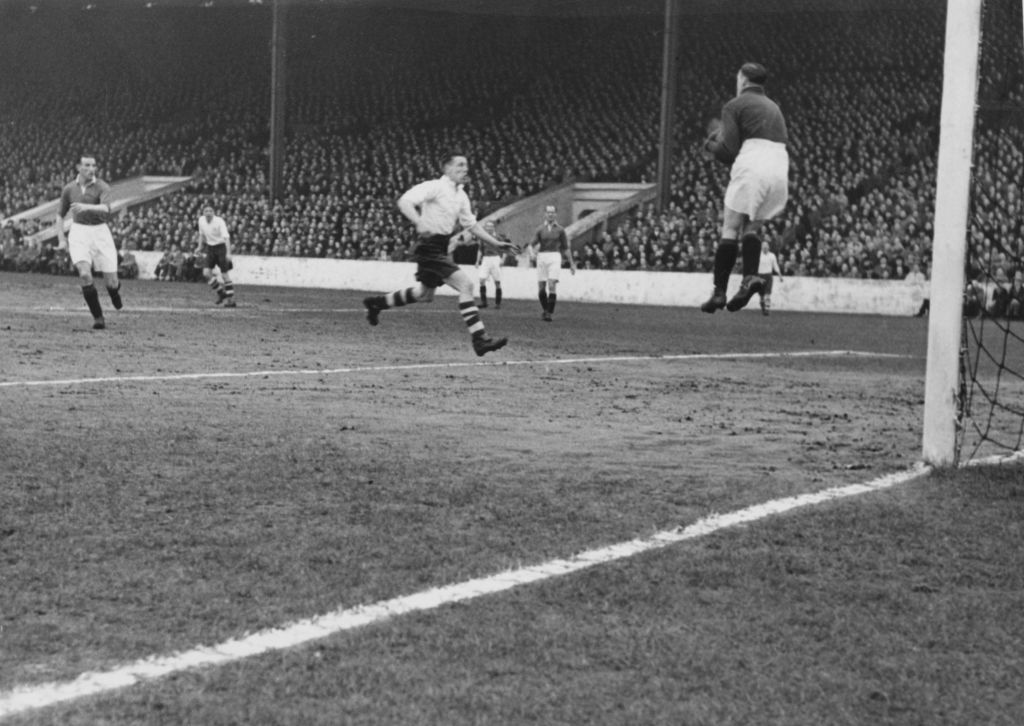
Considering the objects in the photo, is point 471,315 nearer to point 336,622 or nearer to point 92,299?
point 92,299

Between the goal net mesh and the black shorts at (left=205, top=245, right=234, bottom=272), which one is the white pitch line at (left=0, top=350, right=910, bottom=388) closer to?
the goal net mesh

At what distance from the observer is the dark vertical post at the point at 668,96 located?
3362 centimetres

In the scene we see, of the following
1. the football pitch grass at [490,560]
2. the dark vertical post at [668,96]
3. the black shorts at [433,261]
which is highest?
the dark vertical post at [668,96]

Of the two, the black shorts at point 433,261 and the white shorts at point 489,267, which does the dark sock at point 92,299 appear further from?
the white shorts at point 489,267

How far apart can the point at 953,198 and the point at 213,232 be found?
17.7m

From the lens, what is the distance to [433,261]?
12.4m

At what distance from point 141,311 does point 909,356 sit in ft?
36.7

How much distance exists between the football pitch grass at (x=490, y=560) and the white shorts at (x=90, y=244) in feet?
19.8

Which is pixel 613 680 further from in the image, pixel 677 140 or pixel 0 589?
pixel 677 140

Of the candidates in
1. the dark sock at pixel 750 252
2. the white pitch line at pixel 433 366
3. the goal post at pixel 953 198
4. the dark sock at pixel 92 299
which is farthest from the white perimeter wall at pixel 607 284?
the goal post at pixel 953 198

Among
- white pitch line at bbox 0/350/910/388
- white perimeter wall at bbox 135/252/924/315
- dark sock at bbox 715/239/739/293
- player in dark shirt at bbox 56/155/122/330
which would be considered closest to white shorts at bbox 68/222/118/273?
player in dark shirt at bbox 56/155/122/330

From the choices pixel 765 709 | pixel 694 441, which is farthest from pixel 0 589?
pixel 694 441

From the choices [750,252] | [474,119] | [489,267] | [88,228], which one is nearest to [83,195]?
[88,228]

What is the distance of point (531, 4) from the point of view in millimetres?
43000
